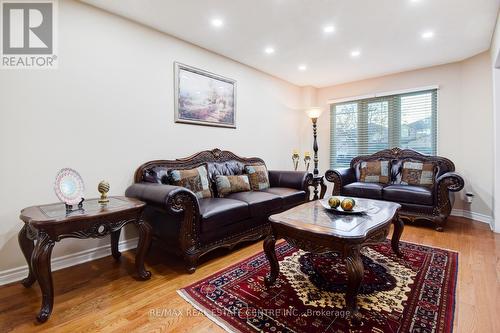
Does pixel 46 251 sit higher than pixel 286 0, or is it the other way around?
pixel 286 0

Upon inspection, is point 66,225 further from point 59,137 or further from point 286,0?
point 286,0

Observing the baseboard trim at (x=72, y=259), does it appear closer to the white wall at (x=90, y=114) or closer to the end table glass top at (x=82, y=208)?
the white wall at (x=90, y=114)

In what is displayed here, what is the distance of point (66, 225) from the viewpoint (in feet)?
5.50

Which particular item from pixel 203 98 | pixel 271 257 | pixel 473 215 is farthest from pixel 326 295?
pixel 473 215

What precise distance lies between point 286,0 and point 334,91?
3.24 metres

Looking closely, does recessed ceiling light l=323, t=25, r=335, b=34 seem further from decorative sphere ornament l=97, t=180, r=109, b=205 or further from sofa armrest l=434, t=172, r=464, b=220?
decorative sphere ornament l=97, t=180, r=109, b=205

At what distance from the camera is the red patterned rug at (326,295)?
1.52 meters

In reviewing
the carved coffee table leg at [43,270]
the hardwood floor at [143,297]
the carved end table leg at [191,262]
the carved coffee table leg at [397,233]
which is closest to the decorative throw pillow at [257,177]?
the hardwood floor at [143,297]

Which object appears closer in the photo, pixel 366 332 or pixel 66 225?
pixel 366 332

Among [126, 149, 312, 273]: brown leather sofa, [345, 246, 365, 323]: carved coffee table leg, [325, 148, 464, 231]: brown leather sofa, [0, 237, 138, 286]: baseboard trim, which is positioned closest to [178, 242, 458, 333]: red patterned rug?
[345, 246, 365, 323]: carved coffee table leg

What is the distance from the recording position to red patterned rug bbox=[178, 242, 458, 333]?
1516 millimetres

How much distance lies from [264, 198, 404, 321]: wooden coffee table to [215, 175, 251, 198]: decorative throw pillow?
1.16m

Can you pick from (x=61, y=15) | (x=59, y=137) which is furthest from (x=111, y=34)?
(x=59, y=137)

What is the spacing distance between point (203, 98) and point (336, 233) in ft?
8.47
